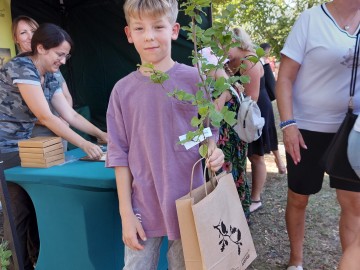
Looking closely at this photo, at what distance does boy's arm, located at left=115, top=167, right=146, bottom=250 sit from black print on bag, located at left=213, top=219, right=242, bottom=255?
0.31 meters

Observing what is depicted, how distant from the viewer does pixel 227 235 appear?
1.16 metres

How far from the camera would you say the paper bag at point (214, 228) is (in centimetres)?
108

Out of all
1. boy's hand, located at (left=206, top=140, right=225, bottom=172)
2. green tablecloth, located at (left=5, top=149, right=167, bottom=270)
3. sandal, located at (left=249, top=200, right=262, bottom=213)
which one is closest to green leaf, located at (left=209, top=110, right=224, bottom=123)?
boy's hand, located at (left=206, top=140, right=225, bottom=172)

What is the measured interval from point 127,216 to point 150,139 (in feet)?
0.97

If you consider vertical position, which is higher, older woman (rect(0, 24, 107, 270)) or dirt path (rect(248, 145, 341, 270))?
older woman (rect(0, 24, 107, 270))

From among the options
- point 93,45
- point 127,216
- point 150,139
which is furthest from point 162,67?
point 93,45

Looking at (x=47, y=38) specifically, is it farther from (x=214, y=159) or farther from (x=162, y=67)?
(x=214, y=159)

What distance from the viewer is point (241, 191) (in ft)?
8.73

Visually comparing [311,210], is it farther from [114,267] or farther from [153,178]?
[153,178]

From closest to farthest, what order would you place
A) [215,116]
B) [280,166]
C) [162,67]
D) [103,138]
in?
1. [215,116]
2. [162,67]
3. [103,138]
4. [280,166]

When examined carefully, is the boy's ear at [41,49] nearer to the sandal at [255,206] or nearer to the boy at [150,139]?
the boy at [150,139]

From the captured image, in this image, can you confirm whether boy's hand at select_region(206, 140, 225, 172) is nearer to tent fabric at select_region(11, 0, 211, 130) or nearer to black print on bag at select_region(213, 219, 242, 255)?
black print on bag at select_region(213, 219, 242, 255)

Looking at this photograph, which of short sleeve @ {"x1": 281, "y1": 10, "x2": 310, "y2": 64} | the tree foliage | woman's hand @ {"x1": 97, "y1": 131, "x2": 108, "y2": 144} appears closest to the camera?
short sleeve @ {"x1": 281, "y1": 10, "x2": 310, "y2": 64}

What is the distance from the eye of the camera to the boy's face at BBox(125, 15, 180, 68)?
1.21 metres
